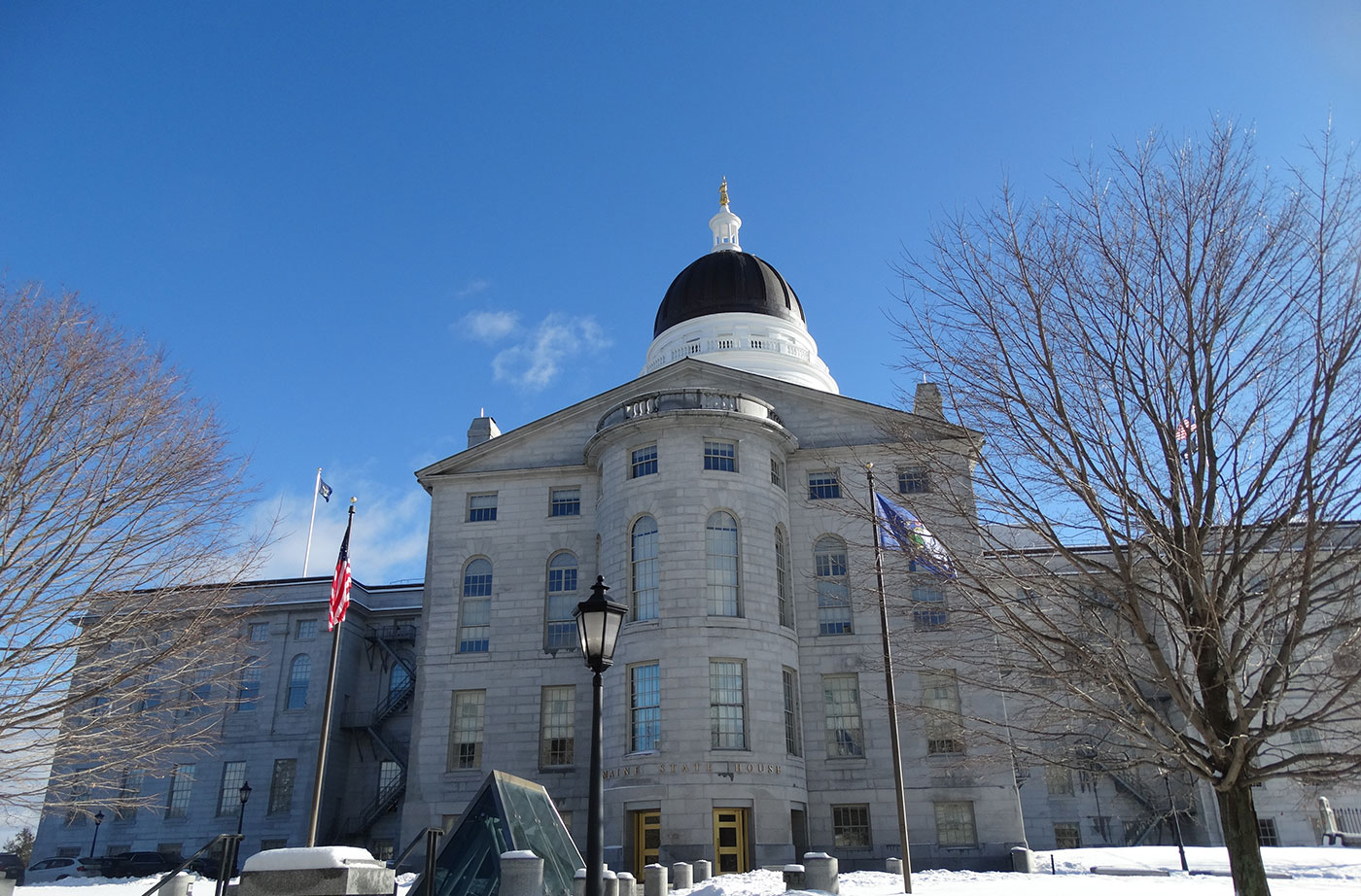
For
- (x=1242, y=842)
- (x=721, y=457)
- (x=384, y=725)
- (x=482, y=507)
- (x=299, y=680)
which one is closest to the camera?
(x=1242, y=842)

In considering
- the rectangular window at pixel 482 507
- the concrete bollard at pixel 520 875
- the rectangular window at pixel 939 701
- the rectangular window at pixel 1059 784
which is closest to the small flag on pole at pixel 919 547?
the concrete bollard at pixel 520 875

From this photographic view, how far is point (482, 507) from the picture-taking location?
37469 millimetres

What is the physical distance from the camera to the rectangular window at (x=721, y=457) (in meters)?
32.7

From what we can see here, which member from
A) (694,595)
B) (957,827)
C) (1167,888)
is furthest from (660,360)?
(1167,888)

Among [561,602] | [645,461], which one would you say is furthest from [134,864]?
[645,461]

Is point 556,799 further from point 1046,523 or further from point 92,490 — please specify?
point 1046,523

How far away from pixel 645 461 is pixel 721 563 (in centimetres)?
460

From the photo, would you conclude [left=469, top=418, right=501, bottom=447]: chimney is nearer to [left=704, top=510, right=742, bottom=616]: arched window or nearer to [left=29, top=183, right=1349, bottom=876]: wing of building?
[left=29, top=183, right=1349, bottom=876]: wing of building

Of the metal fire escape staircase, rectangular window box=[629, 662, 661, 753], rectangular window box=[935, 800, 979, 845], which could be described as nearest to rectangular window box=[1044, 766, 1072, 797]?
rectangular window box=[935, 800, 979, 845]

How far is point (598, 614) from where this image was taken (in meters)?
10.7

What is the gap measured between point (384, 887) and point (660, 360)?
39.5 meters

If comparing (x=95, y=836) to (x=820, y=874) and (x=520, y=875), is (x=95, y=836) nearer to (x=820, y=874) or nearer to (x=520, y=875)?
(x=820, y=874)

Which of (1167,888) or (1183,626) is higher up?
(1183,626)

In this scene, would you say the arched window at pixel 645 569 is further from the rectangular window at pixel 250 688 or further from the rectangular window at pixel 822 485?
the rectangular window at pixel 250 688
